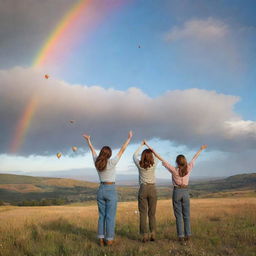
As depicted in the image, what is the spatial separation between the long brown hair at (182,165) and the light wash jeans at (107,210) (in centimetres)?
218

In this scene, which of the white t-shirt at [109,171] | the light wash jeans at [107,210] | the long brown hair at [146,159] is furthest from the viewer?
the long brown hair at [146,159]

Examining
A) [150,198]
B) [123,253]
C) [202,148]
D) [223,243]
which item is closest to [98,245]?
[123,253]

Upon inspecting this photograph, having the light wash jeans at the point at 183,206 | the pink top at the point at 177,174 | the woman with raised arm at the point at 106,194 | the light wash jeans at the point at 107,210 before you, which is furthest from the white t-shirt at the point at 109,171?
the light wash jeans at the point at 183,206

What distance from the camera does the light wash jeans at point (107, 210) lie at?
8259 mm

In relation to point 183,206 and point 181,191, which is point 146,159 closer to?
point 181,191

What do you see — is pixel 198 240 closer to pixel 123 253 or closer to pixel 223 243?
pixel 223 243

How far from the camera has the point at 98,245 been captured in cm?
823

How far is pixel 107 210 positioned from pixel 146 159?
74.0 inches

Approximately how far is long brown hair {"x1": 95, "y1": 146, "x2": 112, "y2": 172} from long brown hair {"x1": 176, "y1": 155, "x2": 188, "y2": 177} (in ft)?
7.22

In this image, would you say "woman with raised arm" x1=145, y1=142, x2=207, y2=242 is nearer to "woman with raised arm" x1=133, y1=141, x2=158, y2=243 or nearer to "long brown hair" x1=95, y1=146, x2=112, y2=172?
"woman with raised arm" x1=133, y1=141, x2=158, y2=243

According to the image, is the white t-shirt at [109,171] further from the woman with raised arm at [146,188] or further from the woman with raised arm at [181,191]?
the woman with raised arm at [181,191]

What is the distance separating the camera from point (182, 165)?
356 inches

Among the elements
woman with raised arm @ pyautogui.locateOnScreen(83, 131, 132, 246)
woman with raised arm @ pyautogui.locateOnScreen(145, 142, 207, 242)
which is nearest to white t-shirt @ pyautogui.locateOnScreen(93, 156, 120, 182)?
woman with raised arm @ pyautogui.locateOnScreen(83, 131, 132, 246)

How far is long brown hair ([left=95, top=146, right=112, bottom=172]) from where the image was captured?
27.4 ft
